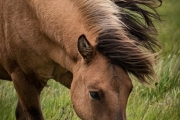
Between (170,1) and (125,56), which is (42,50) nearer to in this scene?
(125,56)

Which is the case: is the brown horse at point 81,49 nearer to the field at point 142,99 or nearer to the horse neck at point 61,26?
the horse neck at point 61,26

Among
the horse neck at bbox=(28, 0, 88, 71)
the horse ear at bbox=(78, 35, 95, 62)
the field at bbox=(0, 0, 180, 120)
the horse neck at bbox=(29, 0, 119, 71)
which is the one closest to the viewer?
the horse ear at bbox=(78, 35, 95, 62)

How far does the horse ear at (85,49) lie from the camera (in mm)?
4640

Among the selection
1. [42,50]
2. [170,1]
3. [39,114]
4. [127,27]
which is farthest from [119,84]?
[170,1]

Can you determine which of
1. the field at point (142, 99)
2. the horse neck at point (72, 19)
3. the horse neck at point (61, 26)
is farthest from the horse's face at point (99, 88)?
the field at point (142, 99)

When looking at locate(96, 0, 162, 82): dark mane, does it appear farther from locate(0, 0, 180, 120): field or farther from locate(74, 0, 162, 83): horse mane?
locate(0, 0, 180, 120): field

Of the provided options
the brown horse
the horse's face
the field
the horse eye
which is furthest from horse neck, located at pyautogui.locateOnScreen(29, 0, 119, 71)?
the field

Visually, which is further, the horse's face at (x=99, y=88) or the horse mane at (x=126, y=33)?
the horse mane at (x=126, y=33)

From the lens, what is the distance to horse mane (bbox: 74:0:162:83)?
4672 millimetres

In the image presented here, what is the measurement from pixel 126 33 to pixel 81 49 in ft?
1.26

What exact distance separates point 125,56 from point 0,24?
1.44 metres

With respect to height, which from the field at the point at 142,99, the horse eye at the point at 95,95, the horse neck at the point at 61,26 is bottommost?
the field at the point at 142,99

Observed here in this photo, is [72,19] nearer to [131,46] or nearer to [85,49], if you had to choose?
[85,49]

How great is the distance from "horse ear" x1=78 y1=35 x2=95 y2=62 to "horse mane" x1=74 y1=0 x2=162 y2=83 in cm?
6
